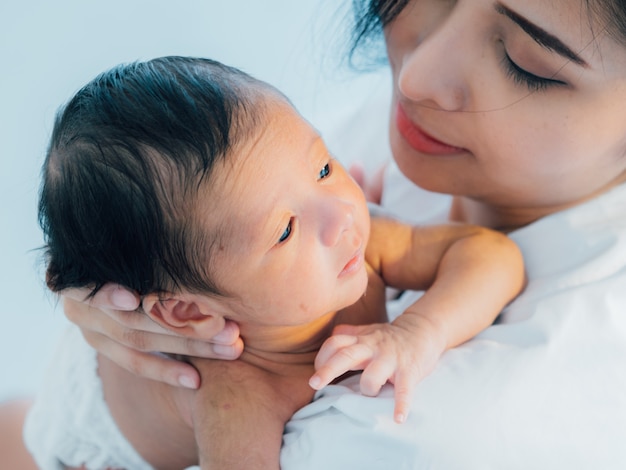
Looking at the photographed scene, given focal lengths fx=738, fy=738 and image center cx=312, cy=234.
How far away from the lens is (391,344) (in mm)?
1016

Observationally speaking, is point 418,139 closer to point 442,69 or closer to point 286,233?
point 442,69

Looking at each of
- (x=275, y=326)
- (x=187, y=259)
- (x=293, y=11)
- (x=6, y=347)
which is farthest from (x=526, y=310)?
(x=6, y=347)

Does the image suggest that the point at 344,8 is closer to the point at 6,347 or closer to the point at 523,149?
→ the point at 523,149

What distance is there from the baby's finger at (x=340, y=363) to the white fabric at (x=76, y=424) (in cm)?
52

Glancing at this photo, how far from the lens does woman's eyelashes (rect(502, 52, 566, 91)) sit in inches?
42.1

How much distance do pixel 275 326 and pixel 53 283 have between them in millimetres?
332

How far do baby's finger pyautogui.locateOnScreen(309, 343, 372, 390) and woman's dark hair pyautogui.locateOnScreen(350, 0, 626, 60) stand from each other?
539mm

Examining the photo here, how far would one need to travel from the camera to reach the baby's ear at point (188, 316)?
1045 millimetres

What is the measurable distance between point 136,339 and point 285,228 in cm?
34

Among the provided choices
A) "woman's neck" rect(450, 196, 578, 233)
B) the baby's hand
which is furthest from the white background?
the baby's hand

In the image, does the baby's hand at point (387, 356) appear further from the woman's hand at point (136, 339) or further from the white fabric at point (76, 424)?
the white fabric at point (76, 424)

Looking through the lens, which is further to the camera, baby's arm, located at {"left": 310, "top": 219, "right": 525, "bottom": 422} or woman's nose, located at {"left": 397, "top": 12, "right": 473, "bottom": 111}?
woman's nose, located at {"left": 397, "top": 12, "right": 473, "bottom": 111}

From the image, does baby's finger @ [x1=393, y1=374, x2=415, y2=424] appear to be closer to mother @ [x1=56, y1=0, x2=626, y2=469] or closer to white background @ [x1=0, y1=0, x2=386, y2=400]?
mother @ [x1=56, y1=0, x2=626, y2=469]

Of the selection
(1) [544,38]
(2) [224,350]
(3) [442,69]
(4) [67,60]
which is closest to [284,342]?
(2) [224,350]
